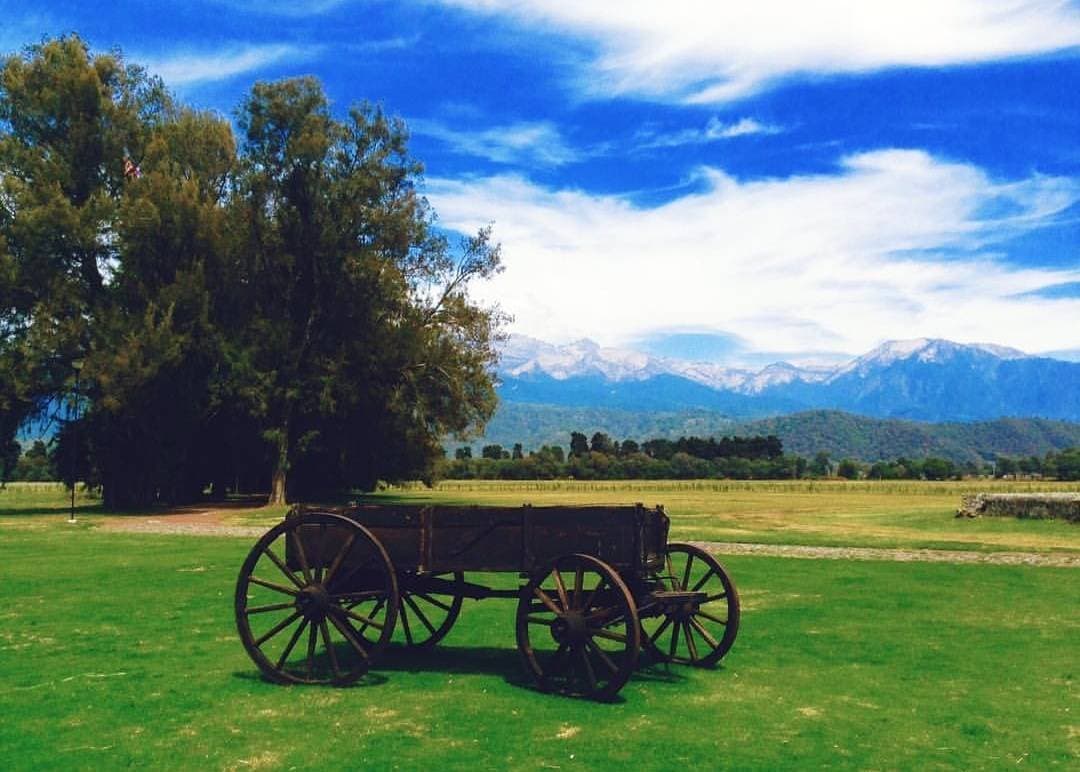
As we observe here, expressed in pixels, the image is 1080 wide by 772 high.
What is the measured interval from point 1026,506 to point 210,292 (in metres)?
41.1

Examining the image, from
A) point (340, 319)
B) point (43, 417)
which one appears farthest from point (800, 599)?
point (43, 417)

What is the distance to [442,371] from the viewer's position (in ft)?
164

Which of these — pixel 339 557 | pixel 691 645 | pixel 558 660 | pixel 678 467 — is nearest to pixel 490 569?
pixel 558 660

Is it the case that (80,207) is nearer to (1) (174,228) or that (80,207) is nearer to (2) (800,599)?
(1) (174,228)

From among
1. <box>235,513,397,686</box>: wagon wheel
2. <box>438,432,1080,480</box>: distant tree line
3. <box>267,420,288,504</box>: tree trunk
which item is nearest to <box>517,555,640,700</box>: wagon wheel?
<box>235,513,397,686</box>: wagon wheel

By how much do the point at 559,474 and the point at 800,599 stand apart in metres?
119

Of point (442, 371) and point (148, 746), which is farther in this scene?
point (442, 371)

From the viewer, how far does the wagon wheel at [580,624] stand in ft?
30.4

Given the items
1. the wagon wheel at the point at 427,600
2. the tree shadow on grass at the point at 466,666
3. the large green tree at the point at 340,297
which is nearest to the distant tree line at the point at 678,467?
the large green tree at the point at 340,297

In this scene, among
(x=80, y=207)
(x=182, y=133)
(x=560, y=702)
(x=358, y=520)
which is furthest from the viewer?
(x=182, y=133)

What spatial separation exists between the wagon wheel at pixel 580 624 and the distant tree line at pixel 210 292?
3512 cm

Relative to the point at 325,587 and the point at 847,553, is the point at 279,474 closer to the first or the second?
the point at 847,553

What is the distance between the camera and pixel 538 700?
9.64 m

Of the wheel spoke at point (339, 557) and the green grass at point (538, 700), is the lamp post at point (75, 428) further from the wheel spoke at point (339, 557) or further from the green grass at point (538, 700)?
the wheel spoke at point (339, 557)
